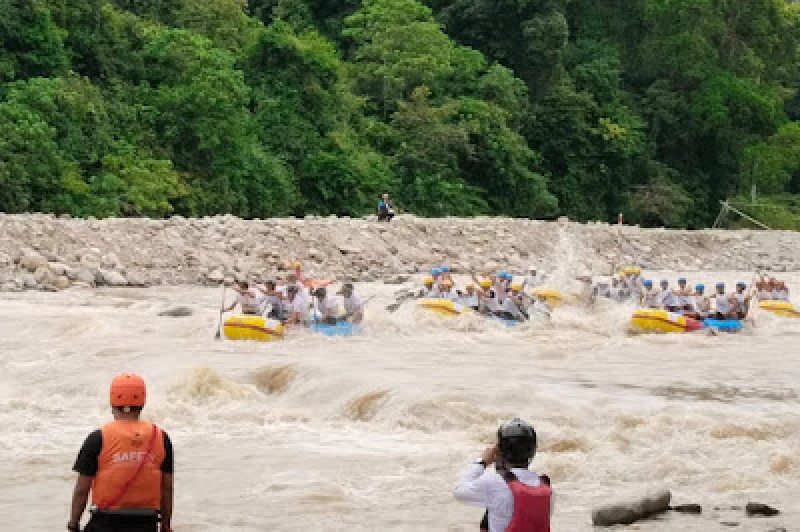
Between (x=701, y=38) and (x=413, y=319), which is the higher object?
(x=701, y=38)

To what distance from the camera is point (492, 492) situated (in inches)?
227

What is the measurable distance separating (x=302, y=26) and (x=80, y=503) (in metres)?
48.7

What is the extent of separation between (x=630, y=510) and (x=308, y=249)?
73.5 feet

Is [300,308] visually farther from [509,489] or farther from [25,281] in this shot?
[509,489]

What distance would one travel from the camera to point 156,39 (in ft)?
124

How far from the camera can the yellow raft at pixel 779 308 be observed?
79.1 feet

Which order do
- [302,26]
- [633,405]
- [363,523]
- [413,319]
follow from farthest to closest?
[302,26]
[413,319]
[633,405]
[363,523]

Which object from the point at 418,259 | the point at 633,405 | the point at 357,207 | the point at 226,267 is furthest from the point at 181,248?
the point at 633,405

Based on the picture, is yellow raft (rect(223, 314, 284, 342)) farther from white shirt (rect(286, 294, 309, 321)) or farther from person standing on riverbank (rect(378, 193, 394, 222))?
person standing on riverbank (rect(378, 193, 394, 222))

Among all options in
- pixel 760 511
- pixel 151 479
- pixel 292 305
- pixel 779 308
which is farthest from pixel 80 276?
pixel 151 479

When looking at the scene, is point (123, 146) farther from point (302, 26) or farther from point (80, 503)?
point (80, 503)

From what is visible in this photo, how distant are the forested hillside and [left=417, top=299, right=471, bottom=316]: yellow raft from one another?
1385cm

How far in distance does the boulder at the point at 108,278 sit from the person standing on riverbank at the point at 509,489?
69.9 feet

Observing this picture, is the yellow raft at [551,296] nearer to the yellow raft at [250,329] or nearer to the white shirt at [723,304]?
the white shirt at [723,304]
